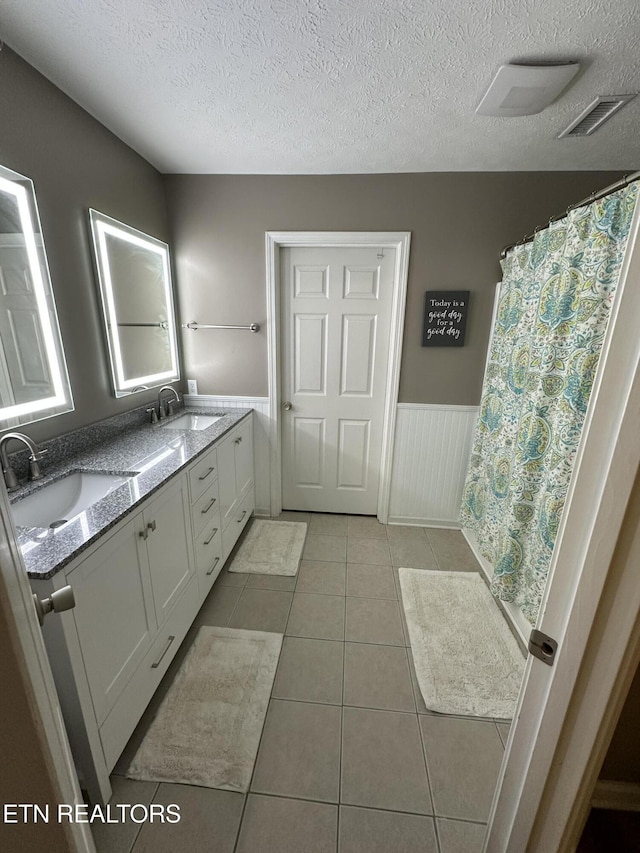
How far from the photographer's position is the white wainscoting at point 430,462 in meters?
2.54

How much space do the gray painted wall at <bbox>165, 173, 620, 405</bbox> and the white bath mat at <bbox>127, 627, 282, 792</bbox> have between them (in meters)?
1.78

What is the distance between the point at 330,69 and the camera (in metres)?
1.33

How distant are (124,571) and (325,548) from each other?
1519 millimetres

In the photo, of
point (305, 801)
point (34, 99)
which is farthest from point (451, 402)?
point (34, 99)

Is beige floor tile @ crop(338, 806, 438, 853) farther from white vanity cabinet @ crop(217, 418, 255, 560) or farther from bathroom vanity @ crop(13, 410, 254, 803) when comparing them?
white vanity cabinet @ crop(217, 418, 255, 560)

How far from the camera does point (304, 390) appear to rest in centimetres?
266

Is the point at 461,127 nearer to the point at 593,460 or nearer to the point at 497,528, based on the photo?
the point at 593,460

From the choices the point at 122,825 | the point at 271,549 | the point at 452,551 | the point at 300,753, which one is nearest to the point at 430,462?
the point at 452,551

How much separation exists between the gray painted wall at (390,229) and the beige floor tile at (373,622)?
1403 millimetres

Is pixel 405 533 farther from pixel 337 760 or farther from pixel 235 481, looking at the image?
pixel 337 760

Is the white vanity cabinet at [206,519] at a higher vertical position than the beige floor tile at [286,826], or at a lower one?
higher

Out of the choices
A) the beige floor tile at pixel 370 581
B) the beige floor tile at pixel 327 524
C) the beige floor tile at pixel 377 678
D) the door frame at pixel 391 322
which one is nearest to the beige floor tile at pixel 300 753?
the beige floor tile at pixel 377 678

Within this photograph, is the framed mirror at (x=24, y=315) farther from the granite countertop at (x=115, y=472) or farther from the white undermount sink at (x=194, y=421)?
the white undermount sink at (x=194, y=421)

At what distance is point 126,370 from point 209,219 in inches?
48.3
